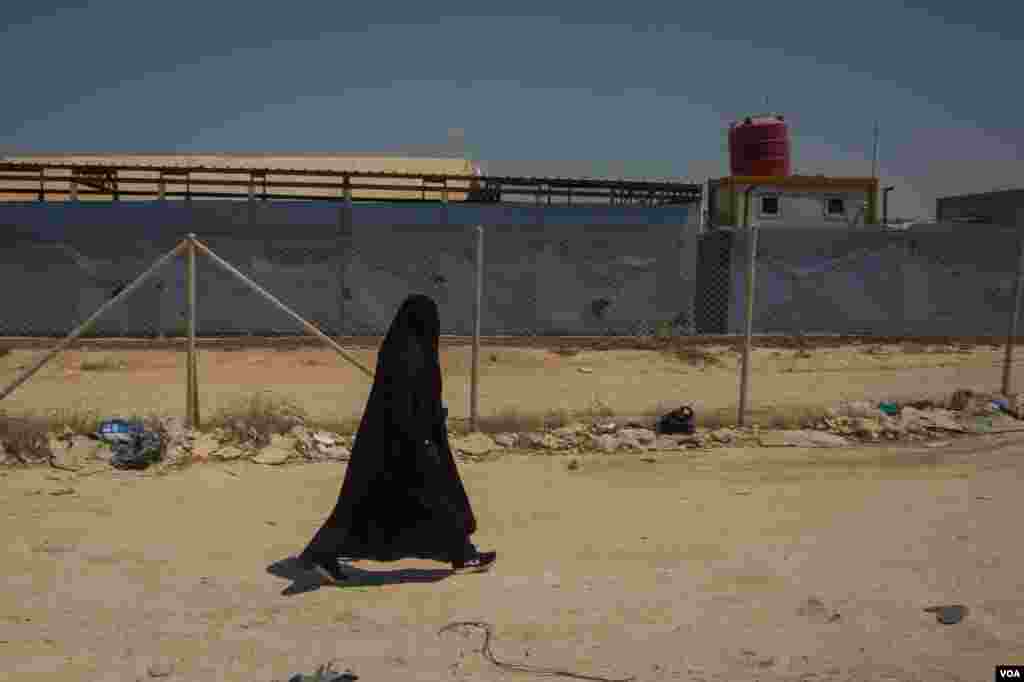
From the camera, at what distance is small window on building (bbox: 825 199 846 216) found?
17091 mm

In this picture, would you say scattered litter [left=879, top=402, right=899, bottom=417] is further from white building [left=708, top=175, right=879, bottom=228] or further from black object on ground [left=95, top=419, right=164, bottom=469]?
white building [left=708, top=175, right=879, bottom=228]

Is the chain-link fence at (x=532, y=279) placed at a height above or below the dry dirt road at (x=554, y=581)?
above

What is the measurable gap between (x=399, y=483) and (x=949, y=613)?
2.37 m

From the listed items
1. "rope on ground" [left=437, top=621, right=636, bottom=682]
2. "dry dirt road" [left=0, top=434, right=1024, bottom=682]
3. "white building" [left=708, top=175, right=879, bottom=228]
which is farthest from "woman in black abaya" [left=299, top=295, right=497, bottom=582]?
"white building" [left=708, top=175, right=879, bottom=228]

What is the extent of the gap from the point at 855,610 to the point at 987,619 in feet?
1.62

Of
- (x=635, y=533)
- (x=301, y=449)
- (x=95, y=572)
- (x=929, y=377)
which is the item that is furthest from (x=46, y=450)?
(x=929, y=377)

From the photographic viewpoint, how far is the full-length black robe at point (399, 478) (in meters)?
4.04

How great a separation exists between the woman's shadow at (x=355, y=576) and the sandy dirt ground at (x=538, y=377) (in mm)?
3175

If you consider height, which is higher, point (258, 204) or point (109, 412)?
point (258, 204)

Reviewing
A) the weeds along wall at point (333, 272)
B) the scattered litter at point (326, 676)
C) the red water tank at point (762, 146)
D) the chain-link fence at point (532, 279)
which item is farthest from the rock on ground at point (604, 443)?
the red water tank at point (762, 146)

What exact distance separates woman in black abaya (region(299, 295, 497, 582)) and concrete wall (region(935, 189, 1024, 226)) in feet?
61.6

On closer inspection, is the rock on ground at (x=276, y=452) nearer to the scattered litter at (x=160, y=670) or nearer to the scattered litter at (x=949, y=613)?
the scattered litter at (x=160, y=670)

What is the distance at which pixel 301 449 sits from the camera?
6.54 metres

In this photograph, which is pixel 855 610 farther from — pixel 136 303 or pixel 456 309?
pixel 136 303
